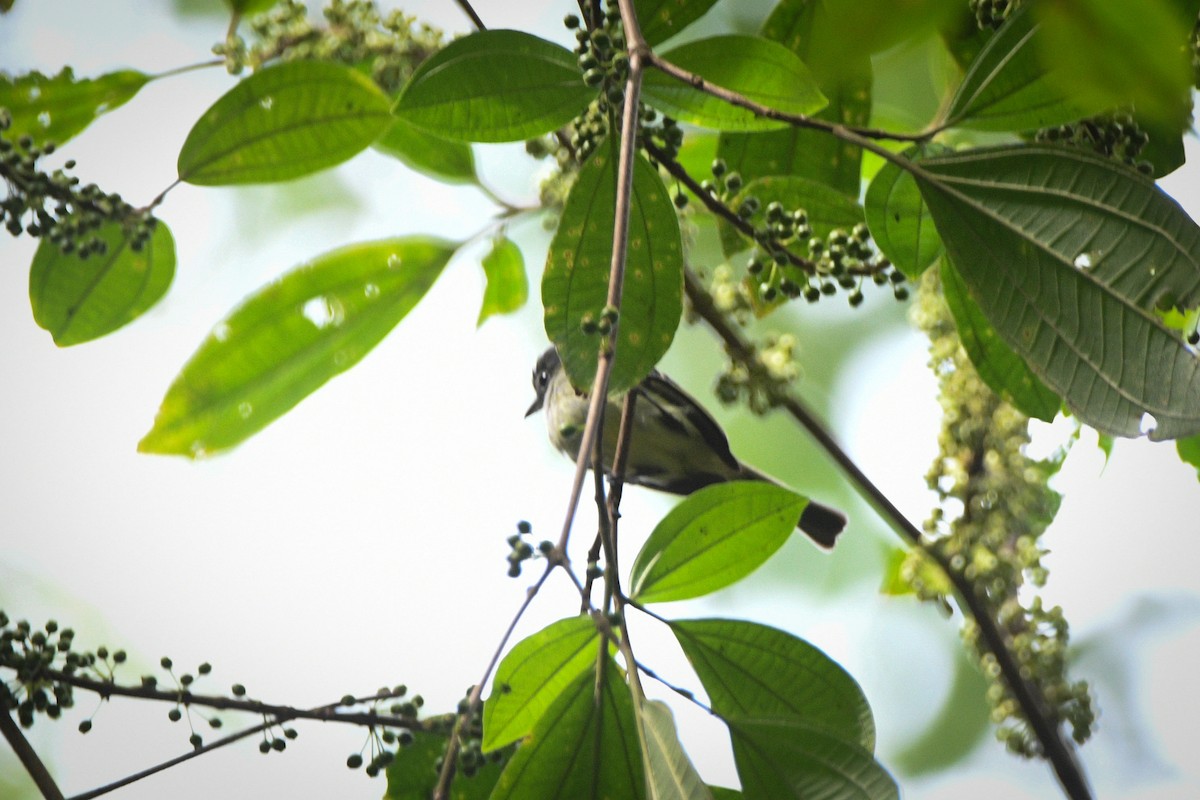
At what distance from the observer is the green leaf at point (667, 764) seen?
797 millimetres

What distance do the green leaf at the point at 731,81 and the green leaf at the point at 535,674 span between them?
587mm

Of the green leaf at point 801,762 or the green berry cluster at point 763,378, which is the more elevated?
the green berry cluster at point 763,378

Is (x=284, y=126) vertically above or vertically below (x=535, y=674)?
above

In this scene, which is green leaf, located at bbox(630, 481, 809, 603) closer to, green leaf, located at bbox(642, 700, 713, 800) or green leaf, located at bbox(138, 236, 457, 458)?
green leaf, located at bbox(642, 700, 713, 800)

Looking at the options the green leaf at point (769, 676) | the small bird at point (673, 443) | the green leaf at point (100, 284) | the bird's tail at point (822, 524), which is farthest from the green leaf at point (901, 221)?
the bird's tail at point (822, 524)

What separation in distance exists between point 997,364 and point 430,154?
0.98 metres

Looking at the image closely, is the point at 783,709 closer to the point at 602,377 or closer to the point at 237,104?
the point at 602,377

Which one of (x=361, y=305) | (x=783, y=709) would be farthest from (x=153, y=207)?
(x=783, y=709)

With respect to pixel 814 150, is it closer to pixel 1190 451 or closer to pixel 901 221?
pixel 901 221

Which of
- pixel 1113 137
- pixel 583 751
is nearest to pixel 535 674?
pixel 583 751

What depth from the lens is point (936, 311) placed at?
1789 millimetres

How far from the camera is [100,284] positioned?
5.04 feet

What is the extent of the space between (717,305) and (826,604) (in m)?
2.60

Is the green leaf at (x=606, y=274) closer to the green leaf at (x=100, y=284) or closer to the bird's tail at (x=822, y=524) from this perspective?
the green leaf at (x=100, y=284)
